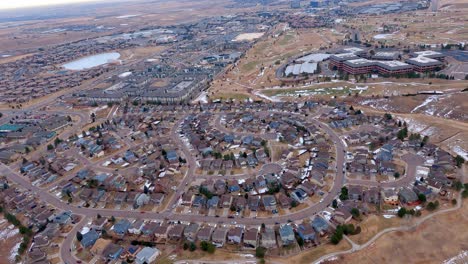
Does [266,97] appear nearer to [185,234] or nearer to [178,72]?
[178,72]

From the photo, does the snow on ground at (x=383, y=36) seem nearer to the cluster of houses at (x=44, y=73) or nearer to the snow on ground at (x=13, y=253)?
the cluster of houses at (x=44, y=73)

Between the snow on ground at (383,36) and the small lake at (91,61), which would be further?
the small lake at (91,61)

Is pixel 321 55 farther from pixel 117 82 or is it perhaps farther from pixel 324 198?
pixel 324 198

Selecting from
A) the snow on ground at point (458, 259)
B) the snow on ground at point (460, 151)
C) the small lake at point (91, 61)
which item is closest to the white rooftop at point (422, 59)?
the snow on ground at point (460, 151)

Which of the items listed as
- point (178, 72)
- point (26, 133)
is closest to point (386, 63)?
point (178, 72)

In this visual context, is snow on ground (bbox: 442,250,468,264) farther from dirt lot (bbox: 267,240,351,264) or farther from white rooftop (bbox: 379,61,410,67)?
white rooftop (bbox: 379,61,410,67)

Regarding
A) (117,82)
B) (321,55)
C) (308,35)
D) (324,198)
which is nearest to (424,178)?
(324,198)
